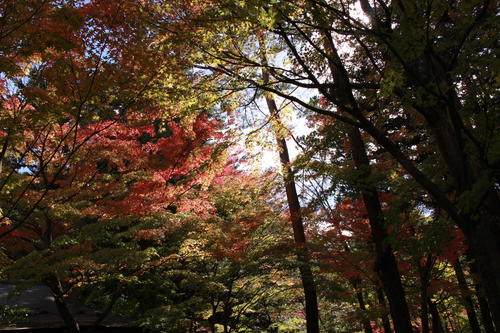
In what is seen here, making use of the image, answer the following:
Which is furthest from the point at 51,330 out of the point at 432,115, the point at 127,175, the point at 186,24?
the point at 432,115

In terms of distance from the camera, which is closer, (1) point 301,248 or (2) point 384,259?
(2) point 384,259

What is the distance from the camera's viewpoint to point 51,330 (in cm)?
863

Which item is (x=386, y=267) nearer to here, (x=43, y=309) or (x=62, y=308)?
(x=62, y=308)

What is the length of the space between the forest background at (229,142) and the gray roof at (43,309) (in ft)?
2.08

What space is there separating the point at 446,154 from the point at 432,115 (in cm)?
65

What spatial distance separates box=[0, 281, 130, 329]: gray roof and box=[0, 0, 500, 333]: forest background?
Result: 0.63 metres

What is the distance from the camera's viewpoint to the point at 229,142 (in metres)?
7.85

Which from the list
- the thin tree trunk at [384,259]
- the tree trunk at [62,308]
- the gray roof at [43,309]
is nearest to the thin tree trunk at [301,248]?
the thin tree trunk at [384,259]

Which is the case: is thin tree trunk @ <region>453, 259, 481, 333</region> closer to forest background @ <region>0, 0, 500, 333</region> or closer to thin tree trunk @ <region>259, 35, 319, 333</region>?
forest background @ <region>0, 0, 500, 333</region>

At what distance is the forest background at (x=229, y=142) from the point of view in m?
4.55

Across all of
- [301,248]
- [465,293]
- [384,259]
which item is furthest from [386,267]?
[465,293]

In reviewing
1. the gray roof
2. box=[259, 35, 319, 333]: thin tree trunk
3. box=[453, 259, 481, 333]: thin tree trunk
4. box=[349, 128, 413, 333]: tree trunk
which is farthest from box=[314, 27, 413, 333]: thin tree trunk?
the gray roof

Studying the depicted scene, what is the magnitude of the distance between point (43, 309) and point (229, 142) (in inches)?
286

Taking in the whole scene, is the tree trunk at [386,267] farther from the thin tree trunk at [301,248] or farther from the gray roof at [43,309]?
the gray roof at [43,309]
